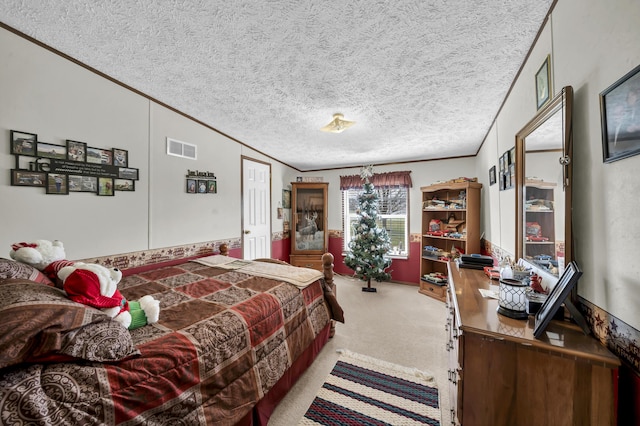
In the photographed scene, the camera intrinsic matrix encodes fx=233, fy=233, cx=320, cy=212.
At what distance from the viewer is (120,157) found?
2268mm

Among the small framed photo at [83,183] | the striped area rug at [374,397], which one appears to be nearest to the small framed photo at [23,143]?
the small framed photo at [83,183]

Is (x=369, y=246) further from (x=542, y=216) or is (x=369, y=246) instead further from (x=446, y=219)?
(x=542, y=216)

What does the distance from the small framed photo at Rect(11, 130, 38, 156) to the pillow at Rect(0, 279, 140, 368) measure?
137cm

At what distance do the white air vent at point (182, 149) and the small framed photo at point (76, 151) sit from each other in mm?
779

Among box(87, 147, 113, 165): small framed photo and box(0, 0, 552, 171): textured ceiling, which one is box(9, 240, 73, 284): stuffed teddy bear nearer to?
box(87, 147, 113, 165): small framed photo

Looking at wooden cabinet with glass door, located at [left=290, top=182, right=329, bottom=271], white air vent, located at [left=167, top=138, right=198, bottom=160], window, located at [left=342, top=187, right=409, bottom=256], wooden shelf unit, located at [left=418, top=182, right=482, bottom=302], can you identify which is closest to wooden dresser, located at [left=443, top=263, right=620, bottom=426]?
wooden shelf unit, located at [left=418, top=182, right=482, bottom=302]

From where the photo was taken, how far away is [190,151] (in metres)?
2.96

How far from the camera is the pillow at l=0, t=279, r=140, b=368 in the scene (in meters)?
0.75

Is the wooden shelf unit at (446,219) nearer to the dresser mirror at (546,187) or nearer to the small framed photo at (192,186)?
the dresser mirror at (546,187)

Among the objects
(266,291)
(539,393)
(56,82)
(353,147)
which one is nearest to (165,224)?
(56,82)

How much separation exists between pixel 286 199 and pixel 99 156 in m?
3.14

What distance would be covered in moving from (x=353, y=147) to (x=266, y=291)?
272cm

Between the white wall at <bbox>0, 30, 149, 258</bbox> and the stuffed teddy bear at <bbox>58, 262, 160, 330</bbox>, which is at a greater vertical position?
the white wall at <bbox>0, 30, 149, 258</bbox>

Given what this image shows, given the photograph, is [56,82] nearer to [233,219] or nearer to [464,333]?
[233,219]
